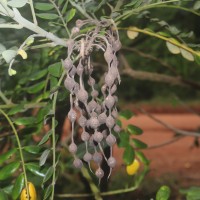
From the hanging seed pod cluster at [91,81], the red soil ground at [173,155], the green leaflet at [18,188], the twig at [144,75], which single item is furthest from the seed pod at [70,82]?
the red soil ground at [173,155]

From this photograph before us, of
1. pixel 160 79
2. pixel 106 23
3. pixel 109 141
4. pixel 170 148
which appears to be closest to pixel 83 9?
pixel 106 23

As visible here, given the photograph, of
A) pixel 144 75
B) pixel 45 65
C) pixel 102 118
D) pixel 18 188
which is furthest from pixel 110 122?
pixel 144 75

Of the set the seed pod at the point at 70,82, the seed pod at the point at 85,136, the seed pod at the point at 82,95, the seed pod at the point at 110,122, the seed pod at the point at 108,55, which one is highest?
the seed pod at the point at 108,55

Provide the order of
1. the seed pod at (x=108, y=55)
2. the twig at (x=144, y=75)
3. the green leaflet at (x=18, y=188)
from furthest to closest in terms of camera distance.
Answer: the twig at (x=144, y=75)
the green leaflet at (x=18, y=188)
the seed pod at (x=108, y=55)

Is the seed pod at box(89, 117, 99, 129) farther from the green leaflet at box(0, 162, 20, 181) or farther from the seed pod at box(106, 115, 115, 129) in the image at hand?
the green leaflet at box(0, 162, 20, 181)

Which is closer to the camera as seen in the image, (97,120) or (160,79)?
(97,120)

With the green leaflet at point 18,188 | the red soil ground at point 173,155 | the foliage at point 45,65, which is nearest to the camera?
the foliage at point 45,65

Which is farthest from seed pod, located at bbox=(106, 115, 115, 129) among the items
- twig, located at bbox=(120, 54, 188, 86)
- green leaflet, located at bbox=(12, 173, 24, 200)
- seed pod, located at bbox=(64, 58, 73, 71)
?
twig, located at bbox=(120, 54, 188, 86)

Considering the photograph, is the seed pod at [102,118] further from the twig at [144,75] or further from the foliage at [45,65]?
the twig at [144,75]

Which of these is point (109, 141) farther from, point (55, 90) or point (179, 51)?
point (179, 51)
